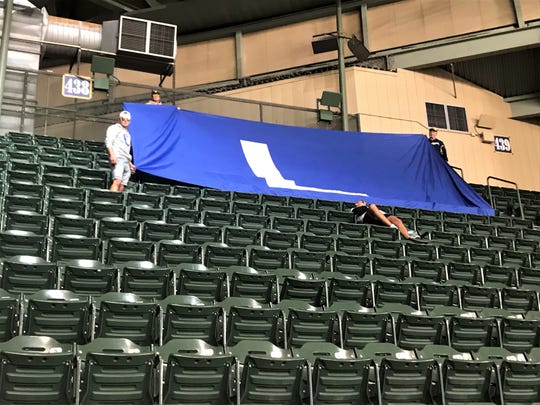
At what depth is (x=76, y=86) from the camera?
10875mm

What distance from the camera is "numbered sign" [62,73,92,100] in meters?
10.8

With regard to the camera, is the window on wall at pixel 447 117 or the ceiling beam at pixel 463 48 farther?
the window on wall at pixel 447 117

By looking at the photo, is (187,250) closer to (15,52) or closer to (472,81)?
(15,52)

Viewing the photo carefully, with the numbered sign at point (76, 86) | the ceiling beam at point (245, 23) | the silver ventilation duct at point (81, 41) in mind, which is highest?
the ceiling beam at point (245, 23)

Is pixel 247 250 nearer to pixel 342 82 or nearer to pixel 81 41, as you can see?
pixel 342 82

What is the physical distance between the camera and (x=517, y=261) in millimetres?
7926

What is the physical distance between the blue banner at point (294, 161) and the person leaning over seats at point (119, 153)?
0.99 metres

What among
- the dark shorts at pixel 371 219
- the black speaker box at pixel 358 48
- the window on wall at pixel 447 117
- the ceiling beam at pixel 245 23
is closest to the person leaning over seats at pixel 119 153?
the dark shorts at pixel 371 219

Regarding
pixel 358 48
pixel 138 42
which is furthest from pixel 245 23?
pixel 138 42

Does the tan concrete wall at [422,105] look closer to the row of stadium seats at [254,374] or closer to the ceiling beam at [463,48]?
the ceiling beam at [463,48]

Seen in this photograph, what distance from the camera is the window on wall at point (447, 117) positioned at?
1486 cm

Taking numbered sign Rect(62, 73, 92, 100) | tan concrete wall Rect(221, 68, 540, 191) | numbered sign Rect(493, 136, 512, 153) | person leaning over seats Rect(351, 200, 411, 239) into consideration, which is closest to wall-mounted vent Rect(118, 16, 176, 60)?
numbered sign Rect(62, 73, 92, 100)

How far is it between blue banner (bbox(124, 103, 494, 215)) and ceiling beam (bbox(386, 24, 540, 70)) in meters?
3.79

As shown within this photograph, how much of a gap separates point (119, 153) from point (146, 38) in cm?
614
